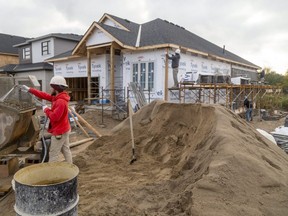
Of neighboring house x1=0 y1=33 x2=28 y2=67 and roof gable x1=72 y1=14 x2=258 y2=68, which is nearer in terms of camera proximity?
roof gable x1=72 y1=14 x2=258 y2=68

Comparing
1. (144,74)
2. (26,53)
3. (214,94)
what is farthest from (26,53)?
(214,94)

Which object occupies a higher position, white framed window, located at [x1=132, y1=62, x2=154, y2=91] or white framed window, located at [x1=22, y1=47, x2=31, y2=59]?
white framed window, located at [x1=22, y1=47, x2=31, y2=59]

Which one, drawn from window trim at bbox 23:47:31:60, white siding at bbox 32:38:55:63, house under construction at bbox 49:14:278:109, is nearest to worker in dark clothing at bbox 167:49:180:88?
house under construction at bbox 49:14:278:109

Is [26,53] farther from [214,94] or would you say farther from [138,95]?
[214,94]

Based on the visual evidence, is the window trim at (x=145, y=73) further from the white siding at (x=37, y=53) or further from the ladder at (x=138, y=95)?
the white siding at (x=37, y=53)

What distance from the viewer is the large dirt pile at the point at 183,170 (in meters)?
2.88

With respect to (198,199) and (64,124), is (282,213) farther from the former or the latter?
(64,124)

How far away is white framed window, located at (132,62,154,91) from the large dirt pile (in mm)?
6853

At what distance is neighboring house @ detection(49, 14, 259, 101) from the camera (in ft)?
45.4

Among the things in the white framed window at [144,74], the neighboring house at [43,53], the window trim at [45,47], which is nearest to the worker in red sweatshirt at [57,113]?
the white framed window at [144,74]

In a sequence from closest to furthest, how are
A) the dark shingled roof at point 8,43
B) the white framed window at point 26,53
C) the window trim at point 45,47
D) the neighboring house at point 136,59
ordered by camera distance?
the neighboring house at point 136,59 → the window trim at point 45,47 → the white framed window at point 26,53 → the dark shingled roof at point 8,43

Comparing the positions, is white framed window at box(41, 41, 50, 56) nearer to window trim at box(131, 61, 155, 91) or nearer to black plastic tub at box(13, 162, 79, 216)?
window trim at box(131, 61, 155, 91)

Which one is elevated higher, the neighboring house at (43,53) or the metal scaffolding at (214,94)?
the neighboring house at (43,53)

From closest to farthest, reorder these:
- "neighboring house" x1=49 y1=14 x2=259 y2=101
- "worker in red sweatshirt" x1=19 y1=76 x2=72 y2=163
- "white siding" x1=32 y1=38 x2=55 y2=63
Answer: "worker in red sweatshirt" x1=19 y1=76 x2=72 y2=163 → "neighboring house" x1=49 y1=14 x2=259 y2=101 → "white siding" x1=32 y1=38 x2=55 y2=63
